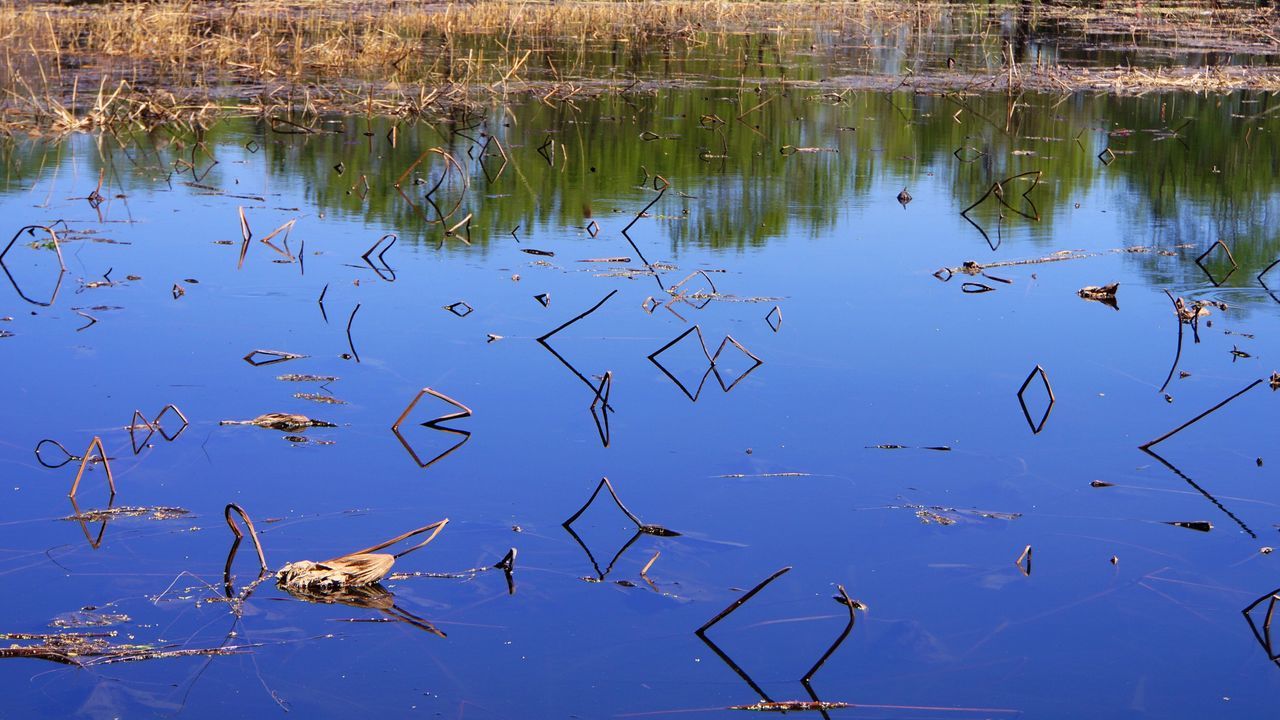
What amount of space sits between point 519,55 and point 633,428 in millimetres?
14236

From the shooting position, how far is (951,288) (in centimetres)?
731

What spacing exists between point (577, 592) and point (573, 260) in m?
4.13

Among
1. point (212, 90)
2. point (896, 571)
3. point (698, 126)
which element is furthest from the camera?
point (212, 90)

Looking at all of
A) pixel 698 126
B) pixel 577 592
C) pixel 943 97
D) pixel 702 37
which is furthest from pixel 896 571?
pixel 702 37

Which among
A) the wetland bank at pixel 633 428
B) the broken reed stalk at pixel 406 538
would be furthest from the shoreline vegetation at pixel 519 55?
the broken reed stalk at pixel 406 538

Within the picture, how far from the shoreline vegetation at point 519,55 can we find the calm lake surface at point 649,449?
4.52 meters

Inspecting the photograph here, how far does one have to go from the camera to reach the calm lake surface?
3.39 meters

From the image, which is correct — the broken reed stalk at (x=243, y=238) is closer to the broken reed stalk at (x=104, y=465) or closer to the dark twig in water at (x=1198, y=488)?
the broken reed stalk at (x=104, y=465)

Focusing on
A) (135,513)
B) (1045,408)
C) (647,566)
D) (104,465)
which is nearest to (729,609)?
(647,566)

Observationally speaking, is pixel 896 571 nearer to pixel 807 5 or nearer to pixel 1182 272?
pixel 1182 272

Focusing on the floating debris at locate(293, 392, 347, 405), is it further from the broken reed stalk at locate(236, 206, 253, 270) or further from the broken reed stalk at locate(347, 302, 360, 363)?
the broken reed stalk at locate(236, 206, 253, 270)

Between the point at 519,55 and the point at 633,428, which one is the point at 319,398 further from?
the point at 519,55

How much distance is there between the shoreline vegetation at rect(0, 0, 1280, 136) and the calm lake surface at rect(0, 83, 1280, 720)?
452cm

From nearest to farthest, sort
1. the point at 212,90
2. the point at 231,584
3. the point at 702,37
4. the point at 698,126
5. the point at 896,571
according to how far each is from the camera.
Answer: the point at 231,584, the point at 896,571, the point at 698,126, the point at 212,90, the point at 702,37
